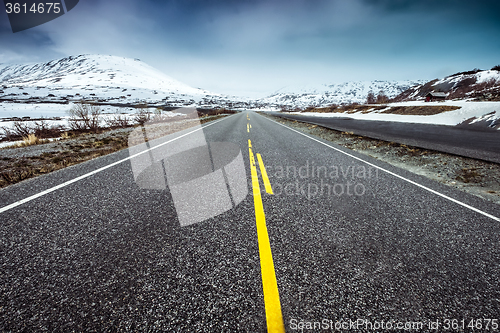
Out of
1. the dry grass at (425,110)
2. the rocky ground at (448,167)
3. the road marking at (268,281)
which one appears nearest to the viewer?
the road marking at (268,281)

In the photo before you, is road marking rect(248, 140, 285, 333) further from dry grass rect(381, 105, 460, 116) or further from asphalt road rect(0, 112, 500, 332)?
dry grass rect(381, 105, 460, 116)

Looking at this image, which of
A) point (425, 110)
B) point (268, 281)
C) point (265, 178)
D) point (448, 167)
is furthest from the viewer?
point (425, 110)

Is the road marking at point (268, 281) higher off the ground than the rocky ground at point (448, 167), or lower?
higher

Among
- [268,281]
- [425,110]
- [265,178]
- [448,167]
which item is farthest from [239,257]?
[425,110]

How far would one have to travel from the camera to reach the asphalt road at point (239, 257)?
1.64m

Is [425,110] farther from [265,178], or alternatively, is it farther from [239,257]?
[239,257]

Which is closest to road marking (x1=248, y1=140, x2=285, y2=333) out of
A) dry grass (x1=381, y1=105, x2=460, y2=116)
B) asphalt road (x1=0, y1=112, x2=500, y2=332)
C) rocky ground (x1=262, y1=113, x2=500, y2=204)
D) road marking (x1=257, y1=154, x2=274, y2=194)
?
asphalt road (x1=0, y1=112, x2=500, y2=332)

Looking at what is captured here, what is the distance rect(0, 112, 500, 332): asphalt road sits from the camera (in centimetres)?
164

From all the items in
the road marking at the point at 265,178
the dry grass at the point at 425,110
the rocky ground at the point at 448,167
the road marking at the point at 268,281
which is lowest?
the rocky ground at the point at 448,167

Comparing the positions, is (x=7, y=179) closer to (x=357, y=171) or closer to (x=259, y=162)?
(x=259, y=162)

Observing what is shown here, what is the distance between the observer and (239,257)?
7.38ft

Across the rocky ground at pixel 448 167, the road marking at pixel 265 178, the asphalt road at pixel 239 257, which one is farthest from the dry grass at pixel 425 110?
the road marking at pixel 265 178

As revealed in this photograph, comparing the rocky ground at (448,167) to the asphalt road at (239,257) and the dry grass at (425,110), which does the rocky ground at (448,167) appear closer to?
the asphalt road at (239,257)

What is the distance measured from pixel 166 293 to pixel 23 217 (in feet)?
9.23
